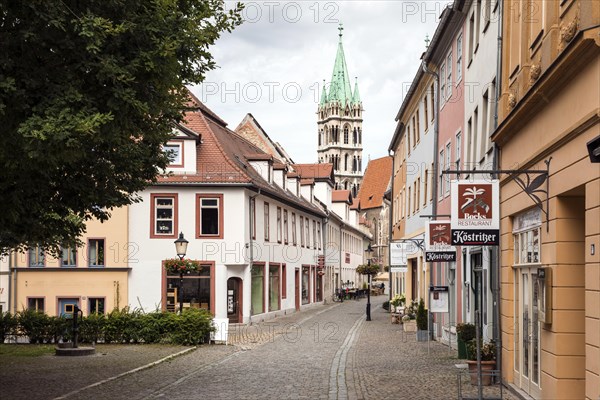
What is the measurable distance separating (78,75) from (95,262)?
26.5 m

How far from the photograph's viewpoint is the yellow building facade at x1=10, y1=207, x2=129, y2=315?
1436 inches

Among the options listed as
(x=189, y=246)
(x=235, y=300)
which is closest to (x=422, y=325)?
(x=235, y=300)

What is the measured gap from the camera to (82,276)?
36.6m

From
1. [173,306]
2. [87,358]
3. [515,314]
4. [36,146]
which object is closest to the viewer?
[36,146]

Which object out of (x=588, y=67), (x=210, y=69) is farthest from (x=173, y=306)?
(x=588, y=67)

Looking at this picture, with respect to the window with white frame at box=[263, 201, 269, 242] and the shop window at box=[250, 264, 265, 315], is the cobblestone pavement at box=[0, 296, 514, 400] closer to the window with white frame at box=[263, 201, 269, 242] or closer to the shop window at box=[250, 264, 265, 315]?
the shop window at box=[250, 264, 265, 315]

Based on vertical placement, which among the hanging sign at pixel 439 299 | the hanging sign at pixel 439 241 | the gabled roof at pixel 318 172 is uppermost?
the gabled roof at pixel 318 172

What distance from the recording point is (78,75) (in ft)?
36.7

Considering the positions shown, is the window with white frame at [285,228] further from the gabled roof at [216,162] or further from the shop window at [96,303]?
the shop window at [96,303]

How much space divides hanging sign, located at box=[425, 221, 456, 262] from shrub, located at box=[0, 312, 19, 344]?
493 inches

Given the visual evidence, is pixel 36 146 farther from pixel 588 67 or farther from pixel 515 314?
pixel 515 314

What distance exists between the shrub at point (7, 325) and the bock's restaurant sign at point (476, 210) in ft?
56.1

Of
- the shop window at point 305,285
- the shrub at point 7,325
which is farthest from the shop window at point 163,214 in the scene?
the shop window at point 305,285

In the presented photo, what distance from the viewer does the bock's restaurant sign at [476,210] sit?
1287cm
